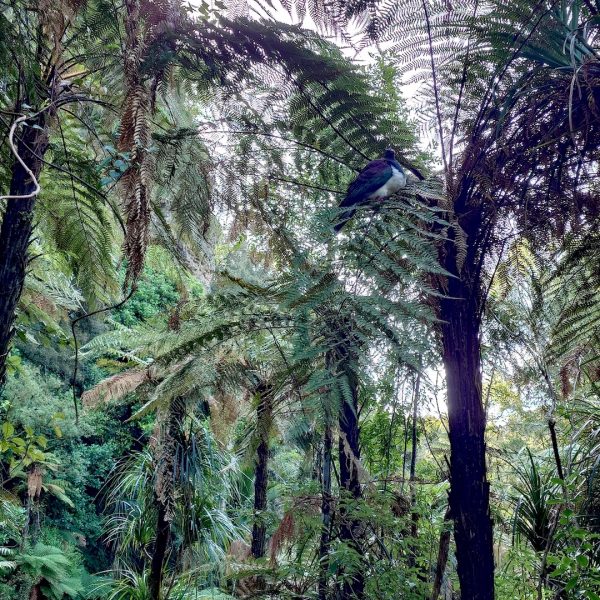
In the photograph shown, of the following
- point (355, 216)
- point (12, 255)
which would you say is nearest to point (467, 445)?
point (355, 216)

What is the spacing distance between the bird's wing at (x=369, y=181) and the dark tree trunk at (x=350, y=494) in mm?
620

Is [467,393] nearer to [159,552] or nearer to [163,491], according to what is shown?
[163,491]

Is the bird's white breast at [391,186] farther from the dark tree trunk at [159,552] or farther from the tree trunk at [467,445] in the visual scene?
the dark tree trunk at [159,552]

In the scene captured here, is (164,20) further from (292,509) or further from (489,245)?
(292,509)

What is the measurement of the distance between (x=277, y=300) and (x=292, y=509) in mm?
928

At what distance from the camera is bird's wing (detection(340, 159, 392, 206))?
1417 millimetres

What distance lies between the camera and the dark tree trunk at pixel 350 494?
2.12 metres

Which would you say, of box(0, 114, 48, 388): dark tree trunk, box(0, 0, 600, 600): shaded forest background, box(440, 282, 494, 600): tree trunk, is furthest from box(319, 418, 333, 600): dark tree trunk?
box(0, 114, 48, 388): dark tree trunk

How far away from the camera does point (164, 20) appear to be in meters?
1.44

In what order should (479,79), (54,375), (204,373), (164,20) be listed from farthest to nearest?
(54,375) → (204,373) → (479,79) → (164,20)

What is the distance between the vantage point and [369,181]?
1429 mm

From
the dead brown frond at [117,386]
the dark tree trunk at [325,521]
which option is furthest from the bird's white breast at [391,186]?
the dead brown frond at [117,386]

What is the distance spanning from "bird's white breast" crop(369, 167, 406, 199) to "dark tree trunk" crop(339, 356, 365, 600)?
635mm

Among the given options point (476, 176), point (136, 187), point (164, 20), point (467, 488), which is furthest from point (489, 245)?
point (164, 20)
